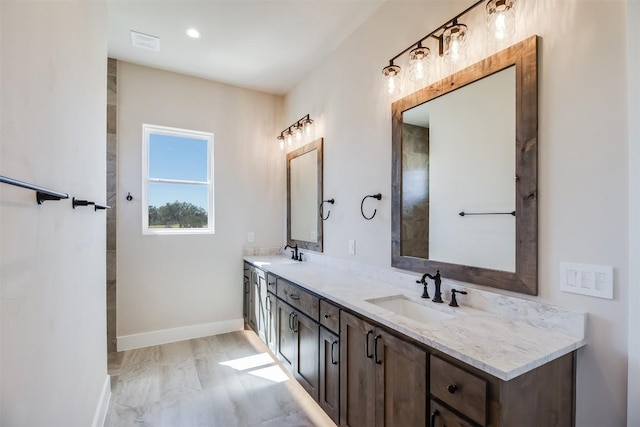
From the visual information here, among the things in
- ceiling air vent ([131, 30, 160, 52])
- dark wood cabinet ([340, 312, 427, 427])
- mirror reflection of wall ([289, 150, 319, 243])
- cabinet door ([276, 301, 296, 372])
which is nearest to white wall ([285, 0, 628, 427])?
dark wood cabinet ([340, 312, 427, 427])

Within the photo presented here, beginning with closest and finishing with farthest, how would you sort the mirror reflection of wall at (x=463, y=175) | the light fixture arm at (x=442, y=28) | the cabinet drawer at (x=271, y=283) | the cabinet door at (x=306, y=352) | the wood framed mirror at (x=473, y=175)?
the wood framed mirror at (x=473, y=175), the mirror reflection of wall at (x=463, y=175), the light fixture arm at (x=442, y=28), the cabinet door at (x=306, y=352), the cabinet drawer at (x=271, y=283)

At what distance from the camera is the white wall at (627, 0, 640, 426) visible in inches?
43.1

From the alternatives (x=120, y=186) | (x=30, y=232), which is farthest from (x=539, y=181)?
(x=120, y=186)

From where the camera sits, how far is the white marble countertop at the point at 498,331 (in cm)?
105

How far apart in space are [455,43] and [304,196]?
2.14 meters

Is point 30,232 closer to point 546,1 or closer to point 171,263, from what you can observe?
point 546,1

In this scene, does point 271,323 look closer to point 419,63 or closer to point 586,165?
point 419,63

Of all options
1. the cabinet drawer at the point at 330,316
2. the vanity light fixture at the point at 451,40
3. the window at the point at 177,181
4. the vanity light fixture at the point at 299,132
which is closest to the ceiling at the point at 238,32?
the vanity light fixture at the point at 299,132

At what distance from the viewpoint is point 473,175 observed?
170cm

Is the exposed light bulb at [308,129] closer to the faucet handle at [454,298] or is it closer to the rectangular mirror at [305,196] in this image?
the rectangular mirror at [305,196]

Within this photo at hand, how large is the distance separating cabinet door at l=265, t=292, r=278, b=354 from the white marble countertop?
104cm

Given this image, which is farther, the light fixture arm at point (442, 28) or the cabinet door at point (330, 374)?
the cabinet door at point (330, 374)

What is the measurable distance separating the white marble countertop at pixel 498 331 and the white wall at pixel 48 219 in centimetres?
130

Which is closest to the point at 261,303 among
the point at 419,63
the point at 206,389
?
the point at 206,389
